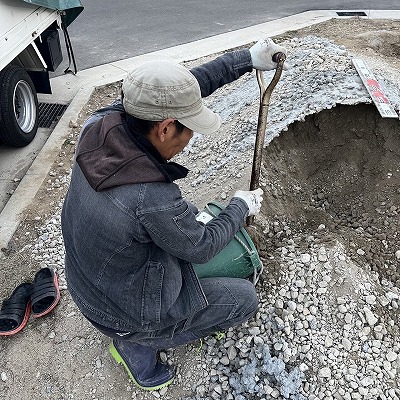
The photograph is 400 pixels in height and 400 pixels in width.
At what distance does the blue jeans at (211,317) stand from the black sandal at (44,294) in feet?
2.96

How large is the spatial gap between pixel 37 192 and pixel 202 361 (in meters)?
2.54

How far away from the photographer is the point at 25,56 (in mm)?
5238

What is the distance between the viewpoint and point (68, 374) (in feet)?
9.48

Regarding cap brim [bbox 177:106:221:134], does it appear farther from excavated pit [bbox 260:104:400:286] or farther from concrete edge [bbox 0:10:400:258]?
concrete edge [bbox 0:10:400:258]

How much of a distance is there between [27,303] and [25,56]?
3.22 metres

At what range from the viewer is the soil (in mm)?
2863

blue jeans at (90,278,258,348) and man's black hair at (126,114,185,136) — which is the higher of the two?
man's black hair at (126,114,185,136)

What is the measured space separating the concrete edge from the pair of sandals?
0.64 metres

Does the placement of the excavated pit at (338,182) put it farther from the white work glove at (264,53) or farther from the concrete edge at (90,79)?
the concrete edge at (90,79)

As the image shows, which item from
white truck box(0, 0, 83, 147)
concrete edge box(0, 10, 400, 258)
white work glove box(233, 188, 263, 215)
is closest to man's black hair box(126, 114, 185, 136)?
white work glove box(233, 188, 263, 215)

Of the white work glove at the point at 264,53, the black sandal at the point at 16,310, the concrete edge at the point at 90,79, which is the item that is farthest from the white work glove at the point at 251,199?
the concrete edge at the point at 90,79

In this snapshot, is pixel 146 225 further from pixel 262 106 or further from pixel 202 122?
pixel 262 106

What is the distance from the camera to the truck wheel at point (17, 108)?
4707 millimetres

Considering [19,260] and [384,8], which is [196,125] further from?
[384,8]
